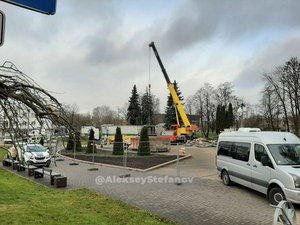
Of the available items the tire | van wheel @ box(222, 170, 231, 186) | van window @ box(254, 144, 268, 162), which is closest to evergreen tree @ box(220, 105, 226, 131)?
van wheel @ box(222, 170, 231, 186)

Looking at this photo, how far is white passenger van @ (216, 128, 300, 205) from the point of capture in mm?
6906

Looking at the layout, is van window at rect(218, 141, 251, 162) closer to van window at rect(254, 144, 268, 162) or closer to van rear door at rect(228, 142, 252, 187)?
van rear door at rect(228, 142, 252, 187)

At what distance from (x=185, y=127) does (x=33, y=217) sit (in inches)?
1200

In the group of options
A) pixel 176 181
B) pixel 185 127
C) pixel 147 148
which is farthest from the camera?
pixel 185 127

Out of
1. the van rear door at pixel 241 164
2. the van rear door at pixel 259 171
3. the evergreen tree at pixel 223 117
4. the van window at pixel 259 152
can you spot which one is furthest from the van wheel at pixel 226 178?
the evergreen tree at pixel 223 117

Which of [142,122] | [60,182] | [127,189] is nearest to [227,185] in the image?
[127,189]

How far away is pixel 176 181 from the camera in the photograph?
35.6 feet

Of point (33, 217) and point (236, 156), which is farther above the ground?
point (236, 156)

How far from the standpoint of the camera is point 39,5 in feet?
6.46

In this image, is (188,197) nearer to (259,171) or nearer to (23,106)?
(259,171)

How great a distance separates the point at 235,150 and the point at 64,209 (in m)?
7.00

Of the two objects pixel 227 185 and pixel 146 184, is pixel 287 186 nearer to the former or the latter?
pixel 227 185

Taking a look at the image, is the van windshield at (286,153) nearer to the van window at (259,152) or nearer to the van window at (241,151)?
the van window at (259,152)

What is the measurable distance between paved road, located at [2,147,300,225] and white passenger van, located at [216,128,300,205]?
Result: 1.87 feet
